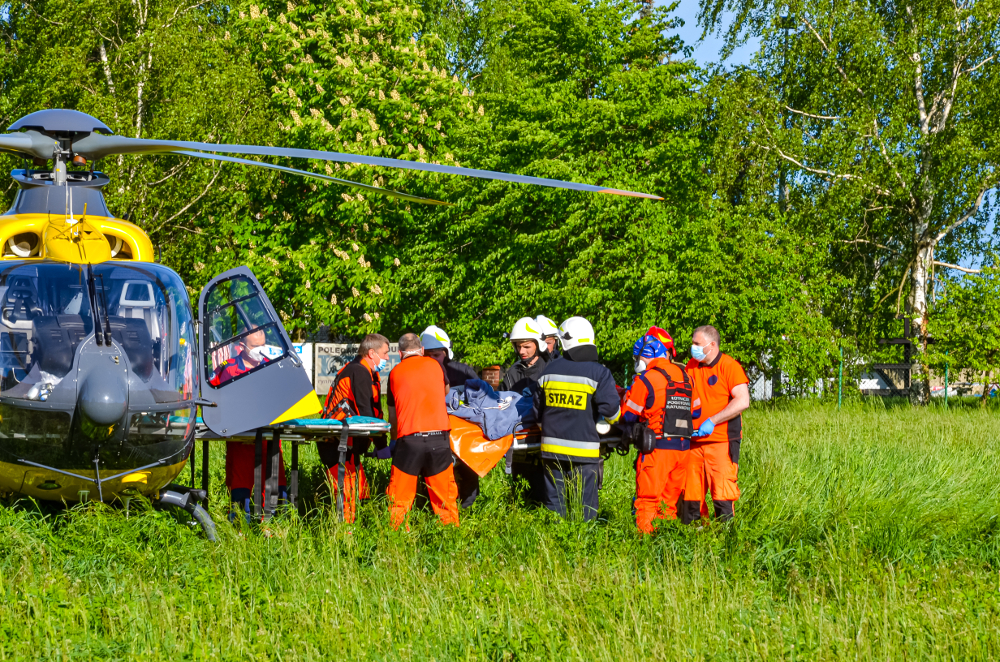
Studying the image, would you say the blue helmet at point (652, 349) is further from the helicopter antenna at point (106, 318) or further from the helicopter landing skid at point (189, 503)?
the helicopter antenna at point (106, 318)

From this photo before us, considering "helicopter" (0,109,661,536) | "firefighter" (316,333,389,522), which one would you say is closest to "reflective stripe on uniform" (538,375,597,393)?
"firefighter" (316,333,389,522)

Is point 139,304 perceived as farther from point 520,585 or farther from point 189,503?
point 520,585

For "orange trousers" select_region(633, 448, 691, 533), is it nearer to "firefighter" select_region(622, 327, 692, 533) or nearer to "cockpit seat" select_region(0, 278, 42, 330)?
"firefighter" select_region(622, 327, 692, 533)

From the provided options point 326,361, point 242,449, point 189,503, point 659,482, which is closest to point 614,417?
point 659,482

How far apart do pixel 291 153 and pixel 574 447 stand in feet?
10.2

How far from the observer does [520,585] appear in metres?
5.80

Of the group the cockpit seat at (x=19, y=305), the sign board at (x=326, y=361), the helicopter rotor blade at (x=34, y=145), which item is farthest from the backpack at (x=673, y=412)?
the sign board at (x=326, y=361)

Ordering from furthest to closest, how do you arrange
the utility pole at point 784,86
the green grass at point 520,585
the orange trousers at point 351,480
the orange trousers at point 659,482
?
the utility pole at point 784,86 → the orange trousers at point 351,480 → the orange trousers at point 659,482 → the green grass at point 520,585

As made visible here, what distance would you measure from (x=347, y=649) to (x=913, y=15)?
26.7 meters

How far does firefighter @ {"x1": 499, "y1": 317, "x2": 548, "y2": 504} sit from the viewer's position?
8.41 m

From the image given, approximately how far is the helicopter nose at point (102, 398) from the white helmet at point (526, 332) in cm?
350

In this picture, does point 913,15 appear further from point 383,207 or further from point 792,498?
point 792,498

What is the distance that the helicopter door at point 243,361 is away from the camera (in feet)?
23.1

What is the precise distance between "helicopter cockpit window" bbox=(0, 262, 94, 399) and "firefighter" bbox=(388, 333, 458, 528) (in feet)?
7.84
